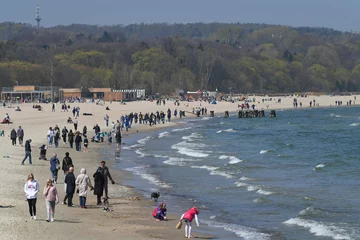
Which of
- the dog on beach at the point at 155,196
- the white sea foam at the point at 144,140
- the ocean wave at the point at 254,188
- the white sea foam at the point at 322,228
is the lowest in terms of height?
the white sea foam at the point at 144,140

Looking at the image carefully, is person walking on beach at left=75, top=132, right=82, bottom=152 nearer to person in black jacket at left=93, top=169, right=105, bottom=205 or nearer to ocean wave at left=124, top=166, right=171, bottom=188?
ocean wave at left=124, top=166, right=171, bottom=188

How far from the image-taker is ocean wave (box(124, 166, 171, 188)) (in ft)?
91.1

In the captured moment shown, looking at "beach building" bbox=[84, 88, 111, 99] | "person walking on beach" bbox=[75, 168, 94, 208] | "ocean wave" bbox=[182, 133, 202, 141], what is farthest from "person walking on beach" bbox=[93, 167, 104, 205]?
"beach building" bbox=[84, 88, 111, 99]

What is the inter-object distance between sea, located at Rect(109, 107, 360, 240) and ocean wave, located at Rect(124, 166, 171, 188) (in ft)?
0.12

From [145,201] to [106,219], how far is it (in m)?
3.74

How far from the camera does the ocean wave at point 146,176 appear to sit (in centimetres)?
2777

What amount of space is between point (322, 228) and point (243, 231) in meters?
2.08

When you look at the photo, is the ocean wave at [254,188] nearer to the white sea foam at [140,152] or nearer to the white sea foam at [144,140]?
the white sea foam at [140,152]

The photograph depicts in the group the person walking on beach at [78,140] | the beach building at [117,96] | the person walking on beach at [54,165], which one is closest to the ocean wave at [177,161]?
the person walking on beach at [78,140]

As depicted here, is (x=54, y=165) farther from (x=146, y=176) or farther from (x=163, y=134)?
(x=163, y=134)

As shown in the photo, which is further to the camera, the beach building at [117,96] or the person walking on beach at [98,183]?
the beach building at [117,96]

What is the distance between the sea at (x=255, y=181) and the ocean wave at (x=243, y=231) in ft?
0.08

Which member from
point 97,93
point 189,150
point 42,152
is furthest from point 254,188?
point 97,93

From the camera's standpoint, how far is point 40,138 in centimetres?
4603
